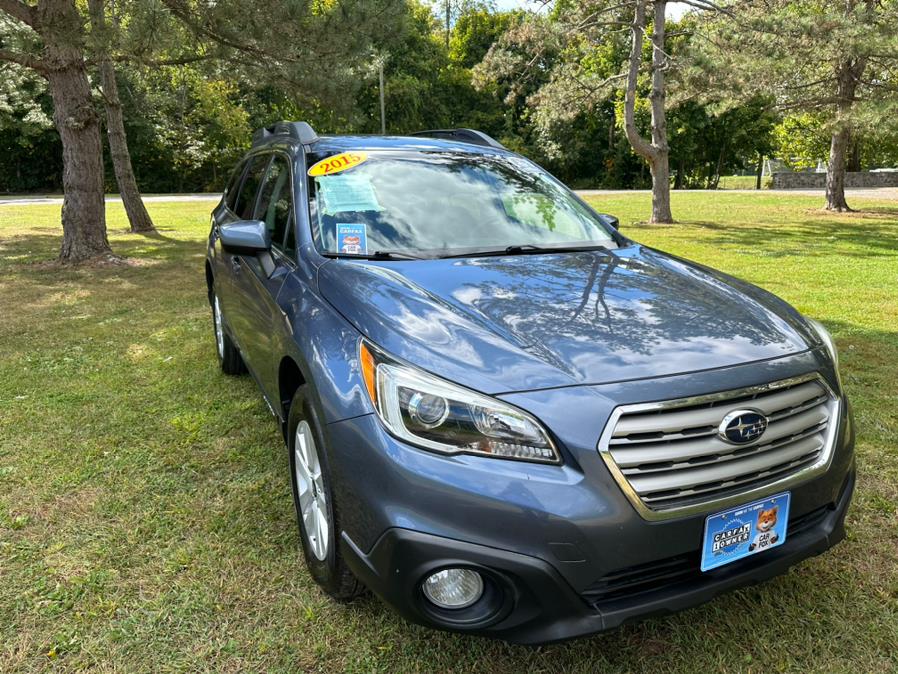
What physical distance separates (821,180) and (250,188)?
3849 cm

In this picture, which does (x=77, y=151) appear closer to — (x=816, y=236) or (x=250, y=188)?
(x=250, y=188)

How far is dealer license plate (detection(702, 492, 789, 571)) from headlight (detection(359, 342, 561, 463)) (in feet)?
1.67

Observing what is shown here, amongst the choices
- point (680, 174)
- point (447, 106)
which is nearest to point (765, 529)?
point (680, 174)

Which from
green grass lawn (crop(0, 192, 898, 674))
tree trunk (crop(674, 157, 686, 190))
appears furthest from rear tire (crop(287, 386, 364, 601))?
tree trunk (crop(674, 157, 686, 190))

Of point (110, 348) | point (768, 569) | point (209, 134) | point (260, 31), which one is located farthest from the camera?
point (209, 134)

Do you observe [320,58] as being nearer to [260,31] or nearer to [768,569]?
[260,31]

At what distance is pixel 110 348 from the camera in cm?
568

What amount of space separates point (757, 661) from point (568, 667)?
61 centimetres

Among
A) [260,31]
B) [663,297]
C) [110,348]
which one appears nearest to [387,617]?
[663,297]

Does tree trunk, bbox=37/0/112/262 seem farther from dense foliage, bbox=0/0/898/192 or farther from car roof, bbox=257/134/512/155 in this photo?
car roof, bbox=257/134/512/155

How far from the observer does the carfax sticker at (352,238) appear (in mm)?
2767

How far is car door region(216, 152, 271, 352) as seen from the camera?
3.57 meters

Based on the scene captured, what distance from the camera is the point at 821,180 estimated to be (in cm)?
3528

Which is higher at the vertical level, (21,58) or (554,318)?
(21,58)
